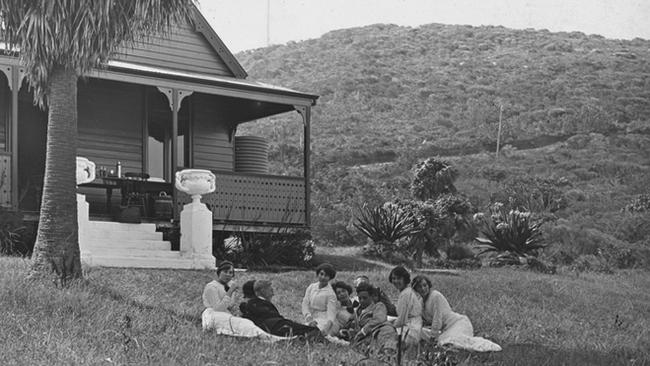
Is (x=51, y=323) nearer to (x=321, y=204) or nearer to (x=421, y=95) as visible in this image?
(x=321, y=204)

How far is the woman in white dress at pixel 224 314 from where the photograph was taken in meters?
11.5

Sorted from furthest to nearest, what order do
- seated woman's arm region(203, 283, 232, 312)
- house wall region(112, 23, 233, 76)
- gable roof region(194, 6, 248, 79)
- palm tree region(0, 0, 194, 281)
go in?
1. gable roof region(194, 6, 248, 79)
2. house wall region(112, 23, 233, 76)
3. palm tree region(0, 0, 194, 281)
4. seated woman's arm region(203, 283, 232, 312)

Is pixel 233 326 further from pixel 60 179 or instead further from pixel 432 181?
pixel 432 181

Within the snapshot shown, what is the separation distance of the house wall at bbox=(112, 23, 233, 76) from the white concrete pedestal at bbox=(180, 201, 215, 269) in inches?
199

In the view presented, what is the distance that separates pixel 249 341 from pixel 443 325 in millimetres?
2386

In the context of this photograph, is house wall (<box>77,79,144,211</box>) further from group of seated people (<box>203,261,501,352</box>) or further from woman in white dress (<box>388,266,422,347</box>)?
woman in white dress (<box>388,266,422,347</box>)

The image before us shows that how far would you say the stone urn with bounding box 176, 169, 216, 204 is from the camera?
61.4 feet

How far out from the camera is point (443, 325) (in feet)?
40.2

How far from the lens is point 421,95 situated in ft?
188

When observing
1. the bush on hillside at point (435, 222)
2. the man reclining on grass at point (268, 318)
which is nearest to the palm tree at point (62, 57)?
the man reclining on grass at point (268, 318)

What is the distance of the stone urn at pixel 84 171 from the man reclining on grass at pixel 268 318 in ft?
20.8

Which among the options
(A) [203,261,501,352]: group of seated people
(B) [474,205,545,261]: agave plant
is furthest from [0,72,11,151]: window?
(B) [474,205,545,261]: agave plant

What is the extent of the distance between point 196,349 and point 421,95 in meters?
48.1

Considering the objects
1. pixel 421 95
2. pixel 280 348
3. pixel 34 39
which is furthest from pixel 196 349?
pixel 421 95
